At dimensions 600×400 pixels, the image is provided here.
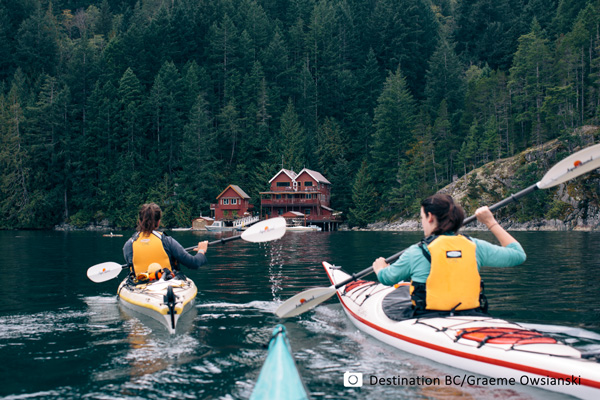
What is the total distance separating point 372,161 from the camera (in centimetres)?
6272

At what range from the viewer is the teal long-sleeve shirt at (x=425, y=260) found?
511cm

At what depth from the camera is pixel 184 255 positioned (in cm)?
782

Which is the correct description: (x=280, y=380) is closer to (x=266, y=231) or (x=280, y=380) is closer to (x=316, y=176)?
(x=266, y=231)

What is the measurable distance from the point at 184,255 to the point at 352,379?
12.7 ft

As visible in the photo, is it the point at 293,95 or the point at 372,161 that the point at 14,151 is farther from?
the point at 372,161

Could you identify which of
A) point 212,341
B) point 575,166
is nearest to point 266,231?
point 212,341

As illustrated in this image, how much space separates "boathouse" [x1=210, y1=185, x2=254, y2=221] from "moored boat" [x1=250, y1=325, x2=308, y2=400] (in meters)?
52.9

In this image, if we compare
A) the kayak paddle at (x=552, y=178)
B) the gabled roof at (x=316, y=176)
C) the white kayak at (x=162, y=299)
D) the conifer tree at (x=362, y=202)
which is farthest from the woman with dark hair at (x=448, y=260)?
the gabled roof at (x=316, y=176)

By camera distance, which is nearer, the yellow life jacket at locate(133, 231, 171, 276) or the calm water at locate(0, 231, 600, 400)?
the calm water at locate(0, 231, 600, 400)

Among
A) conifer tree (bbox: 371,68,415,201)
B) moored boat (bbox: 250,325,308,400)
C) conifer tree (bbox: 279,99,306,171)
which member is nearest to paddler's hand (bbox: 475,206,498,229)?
moored boat (bbox: 250,325,308,400)

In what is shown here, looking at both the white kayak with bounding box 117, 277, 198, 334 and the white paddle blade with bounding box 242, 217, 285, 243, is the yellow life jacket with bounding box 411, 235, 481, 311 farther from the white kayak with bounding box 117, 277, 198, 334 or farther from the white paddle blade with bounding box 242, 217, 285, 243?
the white paddle blade with bounding box 242, 217, 285, 243

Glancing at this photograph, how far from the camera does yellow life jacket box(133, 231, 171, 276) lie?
784 cm

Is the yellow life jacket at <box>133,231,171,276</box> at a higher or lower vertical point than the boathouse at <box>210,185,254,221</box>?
lower

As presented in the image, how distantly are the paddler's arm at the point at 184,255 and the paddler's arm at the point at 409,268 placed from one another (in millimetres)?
3388
